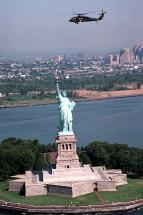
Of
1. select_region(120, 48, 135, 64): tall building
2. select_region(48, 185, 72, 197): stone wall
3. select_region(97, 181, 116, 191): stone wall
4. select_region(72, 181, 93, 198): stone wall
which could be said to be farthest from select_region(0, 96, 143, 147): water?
select_region(120, 48, 135, 64): tall building

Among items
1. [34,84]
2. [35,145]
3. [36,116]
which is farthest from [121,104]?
[35,145]

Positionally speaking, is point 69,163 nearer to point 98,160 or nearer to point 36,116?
point 98,160

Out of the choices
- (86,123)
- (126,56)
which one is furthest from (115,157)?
(126,56)

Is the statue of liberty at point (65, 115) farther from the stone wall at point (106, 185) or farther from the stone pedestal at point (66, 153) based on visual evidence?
the stone wall at point (106, 185)

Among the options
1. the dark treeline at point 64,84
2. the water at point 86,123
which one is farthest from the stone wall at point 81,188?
the dark treeline at point 64,84

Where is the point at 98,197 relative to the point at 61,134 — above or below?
below

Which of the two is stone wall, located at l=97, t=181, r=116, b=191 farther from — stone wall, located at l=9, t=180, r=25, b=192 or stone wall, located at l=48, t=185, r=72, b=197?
stone wall, located at l=9, t=180, r=25, b=192

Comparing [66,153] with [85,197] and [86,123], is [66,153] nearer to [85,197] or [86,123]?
[85,197]
